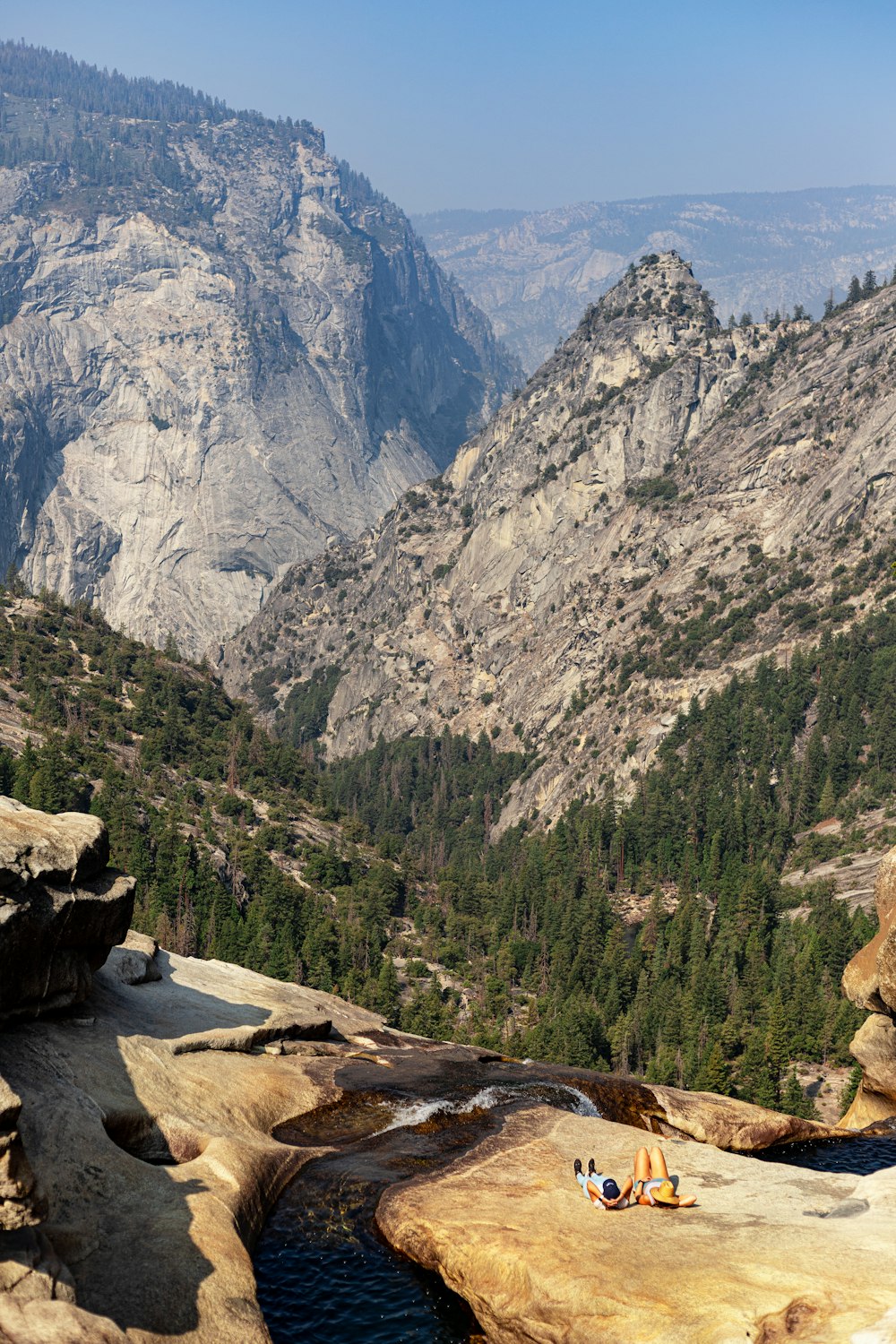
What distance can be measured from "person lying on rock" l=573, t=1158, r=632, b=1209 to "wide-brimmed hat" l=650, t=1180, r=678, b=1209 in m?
1.00

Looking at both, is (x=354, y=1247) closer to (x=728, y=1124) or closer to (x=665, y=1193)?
(x=665, y=1193)

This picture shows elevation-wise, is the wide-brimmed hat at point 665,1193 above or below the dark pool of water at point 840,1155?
above

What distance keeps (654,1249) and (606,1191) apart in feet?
12.3

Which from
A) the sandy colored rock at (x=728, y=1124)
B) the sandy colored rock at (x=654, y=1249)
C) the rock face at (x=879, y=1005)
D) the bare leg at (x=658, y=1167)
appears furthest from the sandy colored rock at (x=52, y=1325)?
the rock face at (x=879, y=1005)

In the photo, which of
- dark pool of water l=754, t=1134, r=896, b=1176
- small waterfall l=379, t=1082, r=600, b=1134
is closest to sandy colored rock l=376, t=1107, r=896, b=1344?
small waterfall l=379, t=1082, r=600, b=1134

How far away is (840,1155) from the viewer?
61594 millimetres

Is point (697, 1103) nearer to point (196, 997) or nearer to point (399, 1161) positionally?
point (399, 1161)

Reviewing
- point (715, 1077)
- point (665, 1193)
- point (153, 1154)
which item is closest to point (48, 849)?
point (153, 1154)

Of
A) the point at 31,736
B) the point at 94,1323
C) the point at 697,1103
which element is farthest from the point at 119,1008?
the point at 31,736

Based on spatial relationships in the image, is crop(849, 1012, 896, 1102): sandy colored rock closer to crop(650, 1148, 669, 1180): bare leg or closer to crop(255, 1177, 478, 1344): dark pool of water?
crop(650, 1148, 669, 1180): bare leg

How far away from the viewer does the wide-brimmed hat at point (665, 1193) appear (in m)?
43.5

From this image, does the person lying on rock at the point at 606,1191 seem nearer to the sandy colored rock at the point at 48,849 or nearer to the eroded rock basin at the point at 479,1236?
the eroded rock basin at the point at 479,1236

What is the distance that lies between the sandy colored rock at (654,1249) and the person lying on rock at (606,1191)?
17.7 inches

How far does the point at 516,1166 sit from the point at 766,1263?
43.0 feet
